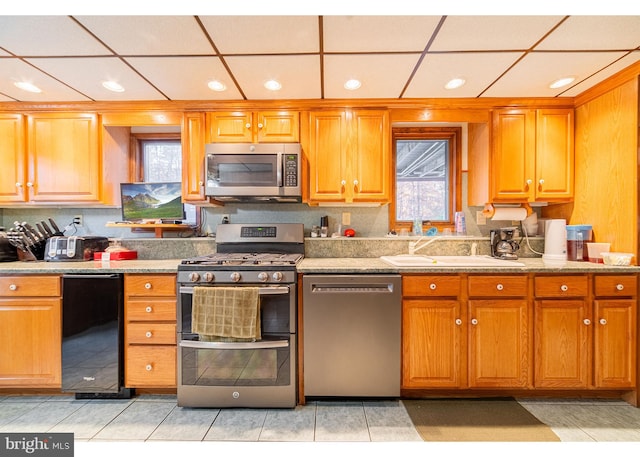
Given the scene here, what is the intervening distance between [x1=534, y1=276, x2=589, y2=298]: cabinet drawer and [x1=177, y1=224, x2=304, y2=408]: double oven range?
5.28 feet

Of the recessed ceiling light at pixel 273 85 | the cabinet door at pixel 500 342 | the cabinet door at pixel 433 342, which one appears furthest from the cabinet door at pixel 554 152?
the recessed ceiling light at pixel 273 85

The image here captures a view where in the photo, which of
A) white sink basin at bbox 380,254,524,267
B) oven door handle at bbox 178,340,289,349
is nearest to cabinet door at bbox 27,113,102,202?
oven door handle at bbox 178,340,289,349

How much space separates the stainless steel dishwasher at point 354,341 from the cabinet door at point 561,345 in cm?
94

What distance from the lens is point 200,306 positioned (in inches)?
73.8

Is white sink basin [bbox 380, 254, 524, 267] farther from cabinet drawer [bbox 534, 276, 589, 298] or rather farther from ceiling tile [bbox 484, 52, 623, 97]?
ceiling tile [bbox 484, 52, 623, 97]

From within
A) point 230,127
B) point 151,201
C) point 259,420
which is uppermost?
point 230,127

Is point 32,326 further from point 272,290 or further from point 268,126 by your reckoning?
point 268,126

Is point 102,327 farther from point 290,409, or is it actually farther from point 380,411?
point 380,411

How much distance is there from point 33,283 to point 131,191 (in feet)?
3.24

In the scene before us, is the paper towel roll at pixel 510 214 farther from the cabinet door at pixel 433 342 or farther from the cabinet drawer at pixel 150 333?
the cabinet drawer at pixel 150 333

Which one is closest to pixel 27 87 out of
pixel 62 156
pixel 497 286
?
pixel 62 156

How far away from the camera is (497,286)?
1.96 meters

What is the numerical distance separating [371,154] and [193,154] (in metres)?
1.45

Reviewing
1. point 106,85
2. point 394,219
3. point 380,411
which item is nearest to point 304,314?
point 380,411
